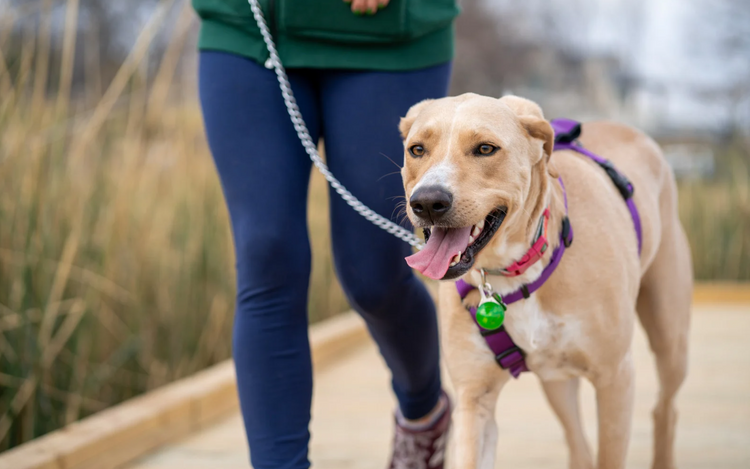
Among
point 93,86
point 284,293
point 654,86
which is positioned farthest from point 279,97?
point 654,86

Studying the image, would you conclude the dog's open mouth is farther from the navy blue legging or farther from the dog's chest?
the navy blue legging

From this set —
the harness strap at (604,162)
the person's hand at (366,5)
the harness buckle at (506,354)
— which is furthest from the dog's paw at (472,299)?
the person's hand at (366,5)

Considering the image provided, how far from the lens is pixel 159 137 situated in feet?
15.0

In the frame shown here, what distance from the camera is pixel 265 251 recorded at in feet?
7.47

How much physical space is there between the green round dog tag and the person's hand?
91 centimetres

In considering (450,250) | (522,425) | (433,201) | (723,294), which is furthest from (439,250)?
(723,294)

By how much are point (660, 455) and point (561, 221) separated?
1.17 meters

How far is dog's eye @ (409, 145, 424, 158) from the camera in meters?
2.12

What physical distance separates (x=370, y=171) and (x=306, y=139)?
21 centimetres

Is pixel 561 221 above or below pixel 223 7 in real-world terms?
below

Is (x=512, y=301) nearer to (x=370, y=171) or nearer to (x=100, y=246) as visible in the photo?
(x=370, y=171)

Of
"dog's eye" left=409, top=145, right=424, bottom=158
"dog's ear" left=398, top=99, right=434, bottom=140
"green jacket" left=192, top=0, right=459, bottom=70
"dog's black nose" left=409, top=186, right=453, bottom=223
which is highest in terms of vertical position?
"green jacket" left=192, top=0, right=459, bottom=70

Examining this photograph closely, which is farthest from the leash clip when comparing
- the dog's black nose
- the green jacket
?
the green jacket

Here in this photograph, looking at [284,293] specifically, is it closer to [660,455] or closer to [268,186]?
[268,186]
